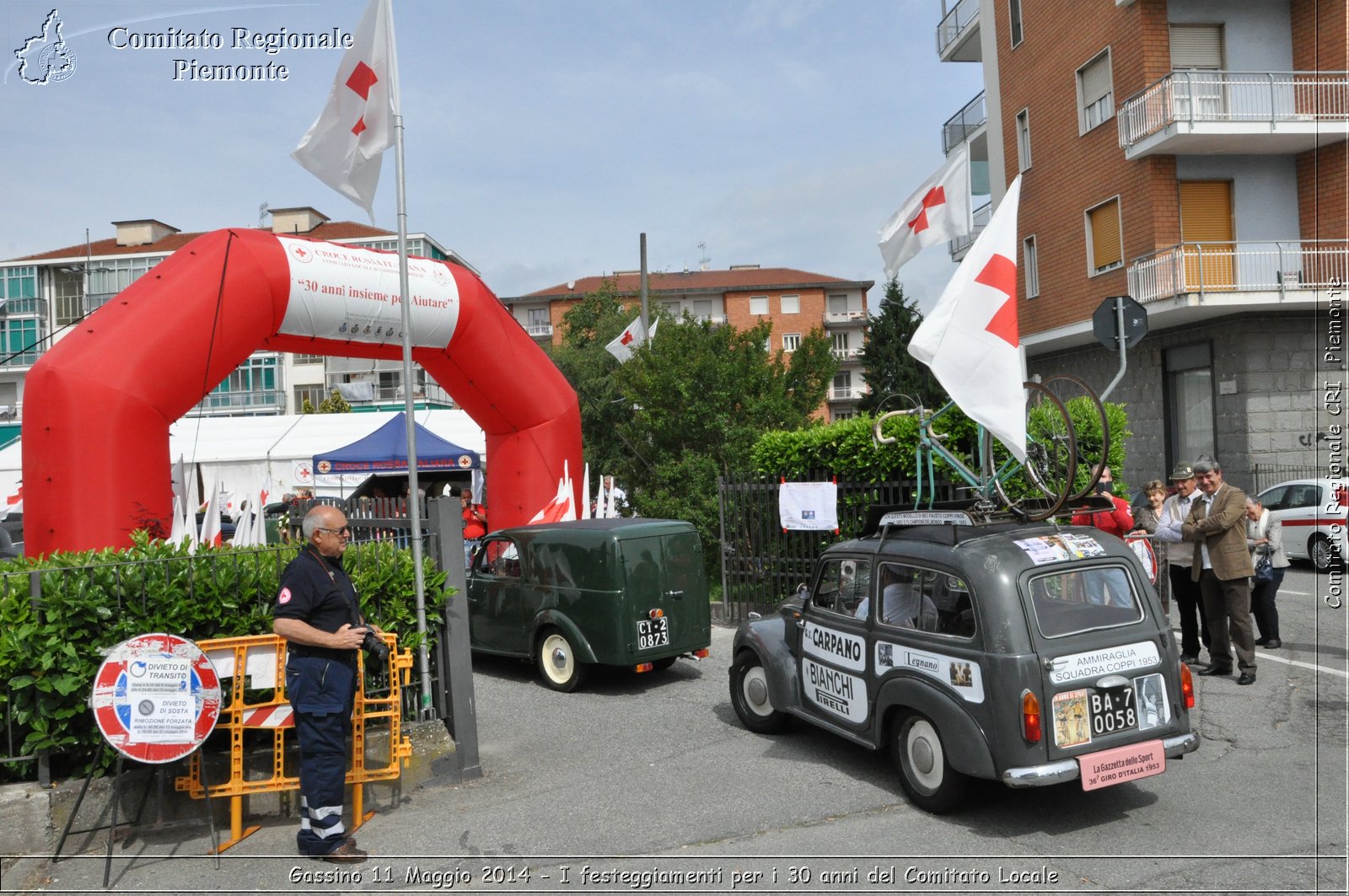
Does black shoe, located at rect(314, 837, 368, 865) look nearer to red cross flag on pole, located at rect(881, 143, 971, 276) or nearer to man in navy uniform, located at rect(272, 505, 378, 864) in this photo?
man in navy uniform, located at rect(272, 505, 378, 864)

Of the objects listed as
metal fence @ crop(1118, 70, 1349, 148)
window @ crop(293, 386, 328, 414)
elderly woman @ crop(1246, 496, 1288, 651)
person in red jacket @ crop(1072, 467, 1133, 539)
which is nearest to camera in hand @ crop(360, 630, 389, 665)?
person in red jacket @ crop(1072, 467, 1133, 539)

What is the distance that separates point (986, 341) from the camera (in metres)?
6.18

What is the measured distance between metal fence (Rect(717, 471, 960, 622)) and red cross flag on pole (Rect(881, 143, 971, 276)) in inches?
101

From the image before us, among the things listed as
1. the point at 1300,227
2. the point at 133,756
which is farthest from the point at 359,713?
the point at 1300,227

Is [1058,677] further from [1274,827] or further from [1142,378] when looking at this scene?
[1142,378]

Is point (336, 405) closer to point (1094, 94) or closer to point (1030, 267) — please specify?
point (1030, 267)

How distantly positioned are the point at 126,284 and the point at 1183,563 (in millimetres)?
57894

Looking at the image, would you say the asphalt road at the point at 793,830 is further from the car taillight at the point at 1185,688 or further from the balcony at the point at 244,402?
the balcony at the point at 244,402

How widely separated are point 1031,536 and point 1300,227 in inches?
730

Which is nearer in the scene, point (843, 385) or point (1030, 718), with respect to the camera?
point (1030, 718)

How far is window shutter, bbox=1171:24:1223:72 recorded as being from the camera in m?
20.1

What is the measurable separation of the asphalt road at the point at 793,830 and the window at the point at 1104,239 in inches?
619

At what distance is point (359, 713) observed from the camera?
5785 millimetres

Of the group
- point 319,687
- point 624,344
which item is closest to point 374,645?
point 319,687
